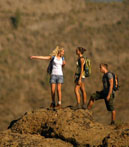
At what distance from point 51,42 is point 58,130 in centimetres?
3539

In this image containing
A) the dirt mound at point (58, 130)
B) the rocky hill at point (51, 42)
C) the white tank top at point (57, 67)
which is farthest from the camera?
the rocky hill at point (51, 42)

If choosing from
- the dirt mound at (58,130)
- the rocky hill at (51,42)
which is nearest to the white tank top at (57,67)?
the dirt mound at (58,130)

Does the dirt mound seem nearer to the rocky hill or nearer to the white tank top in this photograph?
the white tank top

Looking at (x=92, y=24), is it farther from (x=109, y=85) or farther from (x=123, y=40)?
(x=109, y=85)

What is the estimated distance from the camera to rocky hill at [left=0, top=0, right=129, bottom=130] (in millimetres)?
37062

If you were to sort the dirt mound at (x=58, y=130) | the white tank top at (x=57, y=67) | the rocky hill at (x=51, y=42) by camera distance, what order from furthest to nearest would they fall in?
A: the rocky hill at (x=51, y=42) → the white tank top at (x=57, y=67) → the dirt mound at (x=58, y=130)

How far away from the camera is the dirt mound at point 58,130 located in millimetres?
7930

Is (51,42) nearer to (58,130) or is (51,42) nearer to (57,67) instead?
(57,67)

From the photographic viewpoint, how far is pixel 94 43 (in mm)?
44844

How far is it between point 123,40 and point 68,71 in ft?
30.9

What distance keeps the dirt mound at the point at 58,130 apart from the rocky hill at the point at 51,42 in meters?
24.4

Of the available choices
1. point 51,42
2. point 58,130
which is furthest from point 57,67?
point 51,42

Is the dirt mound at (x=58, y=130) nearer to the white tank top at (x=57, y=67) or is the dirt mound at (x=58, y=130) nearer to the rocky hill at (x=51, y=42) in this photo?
the white tank top at (x=57, y=67)

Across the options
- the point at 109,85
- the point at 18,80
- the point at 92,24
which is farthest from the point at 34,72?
the point at 109,85
